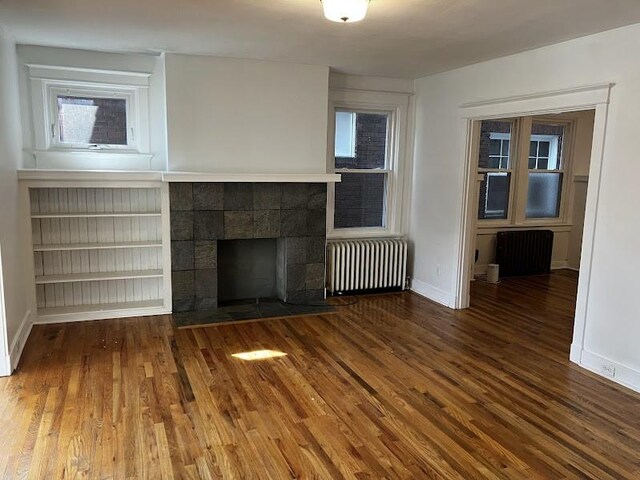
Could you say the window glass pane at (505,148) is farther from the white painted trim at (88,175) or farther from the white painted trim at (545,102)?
the white painted trim at (88,175)

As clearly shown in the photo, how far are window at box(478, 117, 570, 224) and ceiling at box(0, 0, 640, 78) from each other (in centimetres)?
237

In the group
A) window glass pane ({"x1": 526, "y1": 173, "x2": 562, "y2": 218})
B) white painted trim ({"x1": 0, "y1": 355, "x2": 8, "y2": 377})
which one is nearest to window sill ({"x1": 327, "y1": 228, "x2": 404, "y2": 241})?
window glass pane ({"x1": 526, "y1": 173, "x2": 562, "y2": 218})

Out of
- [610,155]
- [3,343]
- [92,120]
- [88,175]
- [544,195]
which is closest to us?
[3,343]

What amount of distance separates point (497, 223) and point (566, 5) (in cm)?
436

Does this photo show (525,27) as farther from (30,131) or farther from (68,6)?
(30,131)

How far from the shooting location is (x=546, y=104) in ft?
13.5

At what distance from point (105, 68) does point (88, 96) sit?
33cm

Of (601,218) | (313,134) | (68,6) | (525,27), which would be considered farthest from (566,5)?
(68,6)

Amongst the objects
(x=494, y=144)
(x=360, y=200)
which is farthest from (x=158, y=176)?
(x=494, y=144)

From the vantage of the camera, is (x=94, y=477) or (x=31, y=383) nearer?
(x=94, y=477)

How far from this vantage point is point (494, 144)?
22.8 feet

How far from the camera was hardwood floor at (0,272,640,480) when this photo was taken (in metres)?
2.59

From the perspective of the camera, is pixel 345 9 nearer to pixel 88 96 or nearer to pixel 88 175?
pixel 88 175

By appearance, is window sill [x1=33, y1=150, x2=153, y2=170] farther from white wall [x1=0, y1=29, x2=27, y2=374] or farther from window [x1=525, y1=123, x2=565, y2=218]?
window [x1=525, y1=123, x2=565, y2=218]
